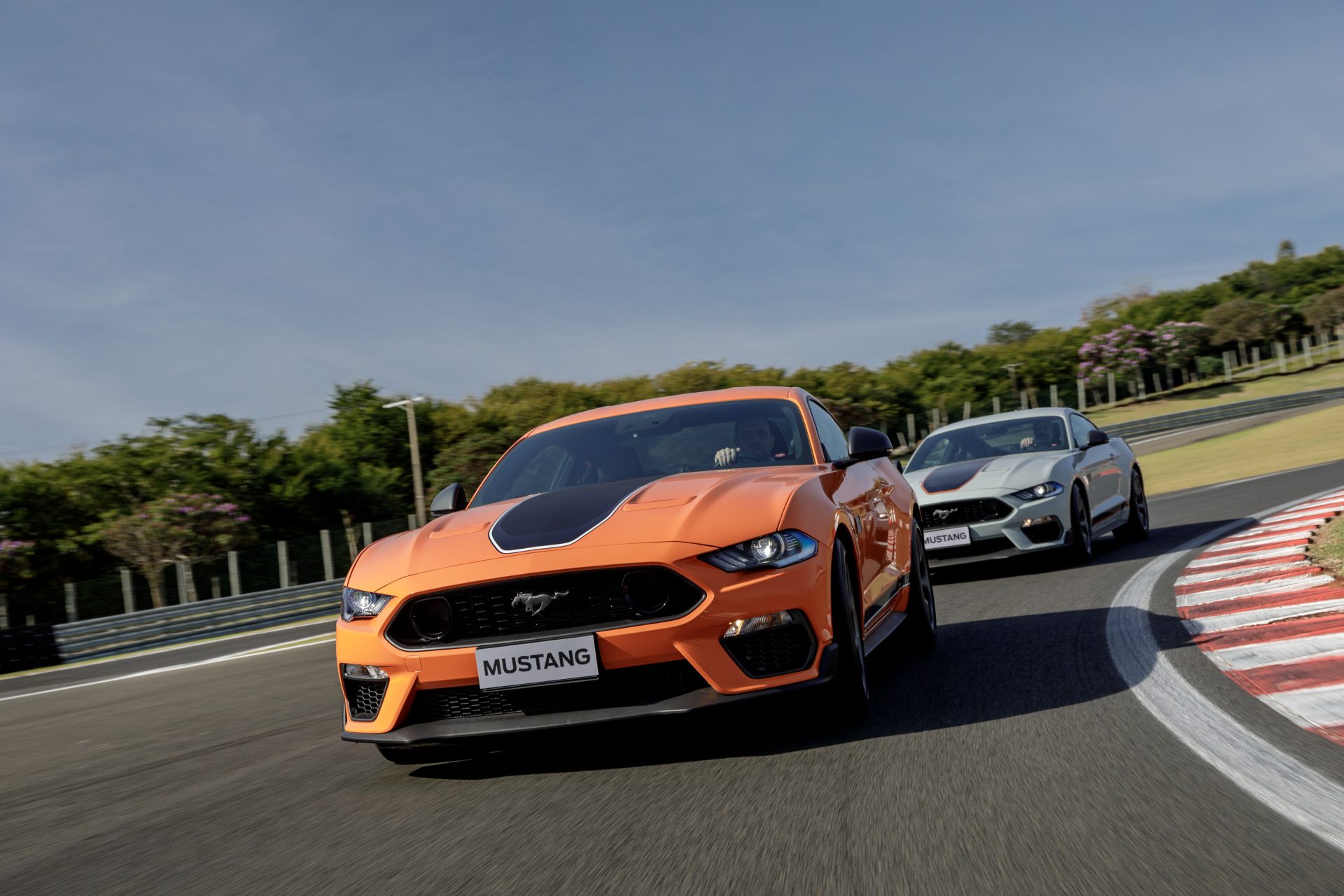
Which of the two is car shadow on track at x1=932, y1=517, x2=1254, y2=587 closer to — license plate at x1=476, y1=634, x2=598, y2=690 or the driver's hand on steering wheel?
the driver's hand on steering wheel

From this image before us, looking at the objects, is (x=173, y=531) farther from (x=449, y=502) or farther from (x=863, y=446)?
(x=863, y=446)

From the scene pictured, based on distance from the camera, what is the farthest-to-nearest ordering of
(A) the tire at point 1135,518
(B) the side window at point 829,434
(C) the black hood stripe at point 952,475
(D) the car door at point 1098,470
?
(A) the tire at point 1135,518 < (D) the car door at point 1098,470 < (C) the black hood stripe at point 952,475 < (B) the side window at point 829,434

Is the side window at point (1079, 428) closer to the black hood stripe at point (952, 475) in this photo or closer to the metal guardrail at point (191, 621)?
the black hood stripe at point (952, 475)

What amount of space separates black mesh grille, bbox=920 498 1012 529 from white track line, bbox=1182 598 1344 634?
3.57 meters

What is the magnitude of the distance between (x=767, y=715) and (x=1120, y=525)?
840 centimetres

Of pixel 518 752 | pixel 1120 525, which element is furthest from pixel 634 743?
pixel 1120 525

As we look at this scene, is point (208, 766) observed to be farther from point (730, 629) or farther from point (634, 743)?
point (730, 629)

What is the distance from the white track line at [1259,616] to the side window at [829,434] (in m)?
2.00

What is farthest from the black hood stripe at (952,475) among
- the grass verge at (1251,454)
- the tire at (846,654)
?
the grass verge at (1251,454)

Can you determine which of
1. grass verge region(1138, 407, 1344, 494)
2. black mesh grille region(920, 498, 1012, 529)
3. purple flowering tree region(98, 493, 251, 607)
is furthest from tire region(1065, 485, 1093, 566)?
purple flowering tree region(98, 493, 251, 607)

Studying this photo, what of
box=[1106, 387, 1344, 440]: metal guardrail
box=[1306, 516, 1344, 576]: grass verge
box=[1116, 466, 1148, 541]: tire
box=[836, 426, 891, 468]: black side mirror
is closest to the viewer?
box=[836, 426, 891, 468]: black side mirror

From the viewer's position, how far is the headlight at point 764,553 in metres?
4.07

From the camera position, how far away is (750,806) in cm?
356

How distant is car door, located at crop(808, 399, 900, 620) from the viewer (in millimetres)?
5152
